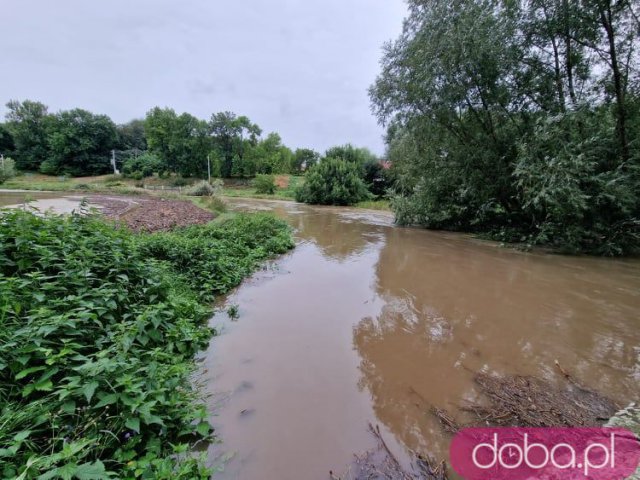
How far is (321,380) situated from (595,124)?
36.8 ft

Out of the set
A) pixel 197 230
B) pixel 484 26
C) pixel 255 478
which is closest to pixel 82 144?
pixel 197 230

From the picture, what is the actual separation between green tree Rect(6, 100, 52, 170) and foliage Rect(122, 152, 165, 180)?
12531mm

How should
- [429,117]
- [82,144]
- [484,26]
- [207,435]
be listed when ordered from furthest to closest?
[82,144], [429,117], [484,26], [207,435]

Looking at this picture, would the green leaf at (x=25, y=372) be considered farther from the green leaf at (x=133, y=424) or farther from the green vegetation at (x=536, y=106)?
the green vegetation at (x=536, y=106)

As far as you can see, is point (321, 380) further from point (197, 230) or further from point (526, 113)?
point (526, 113)

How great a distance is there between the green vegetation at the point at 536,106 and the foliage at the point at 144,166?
38.2m

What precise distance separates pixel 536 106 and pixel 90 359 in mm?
13015

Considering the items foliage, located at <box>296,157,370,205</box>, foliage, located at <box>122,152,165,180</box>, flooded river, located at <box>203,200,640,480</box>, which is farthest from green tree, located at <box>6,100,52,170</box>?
flooded river, located at <box>203,200,640,480</box>

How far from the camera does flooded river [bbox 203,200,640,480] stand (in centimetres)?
231

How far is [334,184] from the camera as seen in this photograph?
2575cm

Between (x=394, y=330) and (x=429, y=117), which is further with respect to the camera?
(x=429, y=117)

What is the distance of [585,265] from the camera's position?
26.2ft

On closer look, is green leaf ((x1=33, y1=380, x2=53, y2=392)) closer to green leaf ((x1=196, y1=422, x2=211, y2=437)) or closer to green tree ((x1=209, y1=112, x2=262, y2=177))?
green leaf ((x1=196, y1=422, x2=211, y2=437))

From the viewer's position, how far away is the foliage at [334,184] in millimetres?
25766
